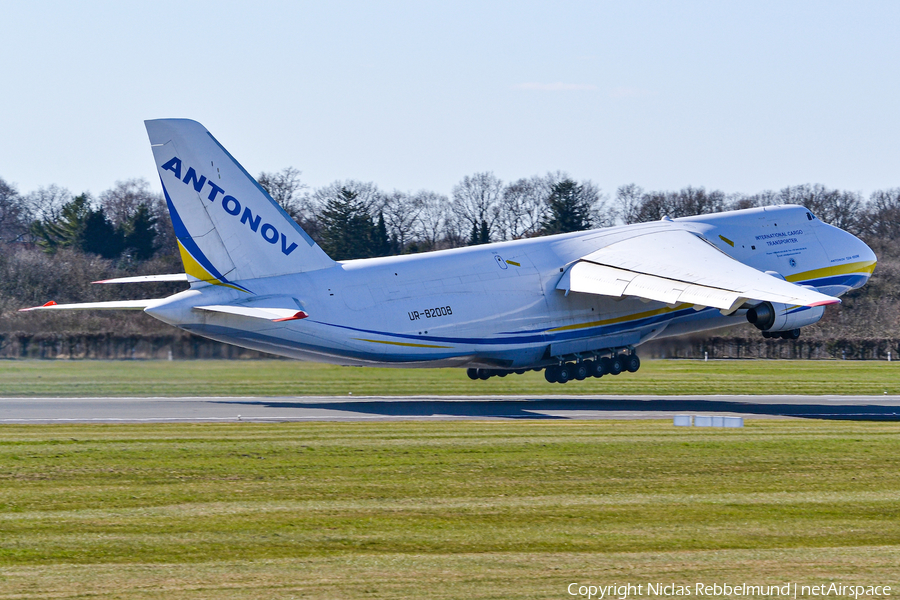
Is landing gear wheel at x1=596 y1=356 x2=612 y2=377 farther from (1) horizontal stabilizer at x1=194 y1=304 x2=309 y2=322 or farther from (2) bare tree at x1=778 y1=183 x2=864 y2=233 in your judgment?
(2) bare tree at x1=778 y1=183 x2=864 y2=233

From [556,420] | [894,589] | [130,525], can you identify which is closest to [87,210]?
[556,420]

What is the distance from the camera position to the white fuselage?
2814 cm

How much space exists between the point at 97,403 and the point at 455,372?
13129 mm

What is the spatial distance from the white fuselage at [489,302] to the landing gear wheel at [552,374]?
48cm

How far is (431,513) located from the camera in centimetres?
1297

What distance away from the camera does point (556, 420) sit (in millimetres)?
25484

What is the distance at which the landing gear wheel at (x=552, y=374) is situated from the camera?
33219mm

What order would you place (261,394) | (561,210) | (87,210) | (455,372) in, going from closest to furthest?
1. (261,394)
2. (455,372)
3. (561,210)
4. (87,210)

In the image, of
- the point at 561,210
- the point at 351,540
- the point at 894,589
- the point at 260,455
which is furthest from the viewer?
the point at 561,210

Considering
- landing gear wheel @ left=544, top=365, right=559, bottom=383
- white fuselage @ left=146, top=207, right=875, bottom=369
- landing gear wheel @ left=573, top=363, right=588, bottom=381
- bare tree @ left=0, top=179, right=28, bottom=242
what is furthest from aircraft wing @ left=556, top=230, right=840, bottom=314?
bare tree @ left=0, top=179, right=28, bottom=242

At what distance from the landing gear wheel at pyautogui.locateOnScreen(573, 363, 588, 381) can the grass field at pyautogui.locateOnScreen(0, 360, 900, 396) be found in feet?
1.72

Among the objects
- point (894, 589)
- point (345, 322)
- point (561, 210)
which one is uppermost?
point (561, 210)

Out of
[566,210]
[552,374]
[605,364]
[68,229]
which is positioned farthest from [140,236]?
[605,364]

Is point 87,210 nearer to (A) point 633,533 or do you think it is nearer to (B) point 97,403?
(B) point 97,403
